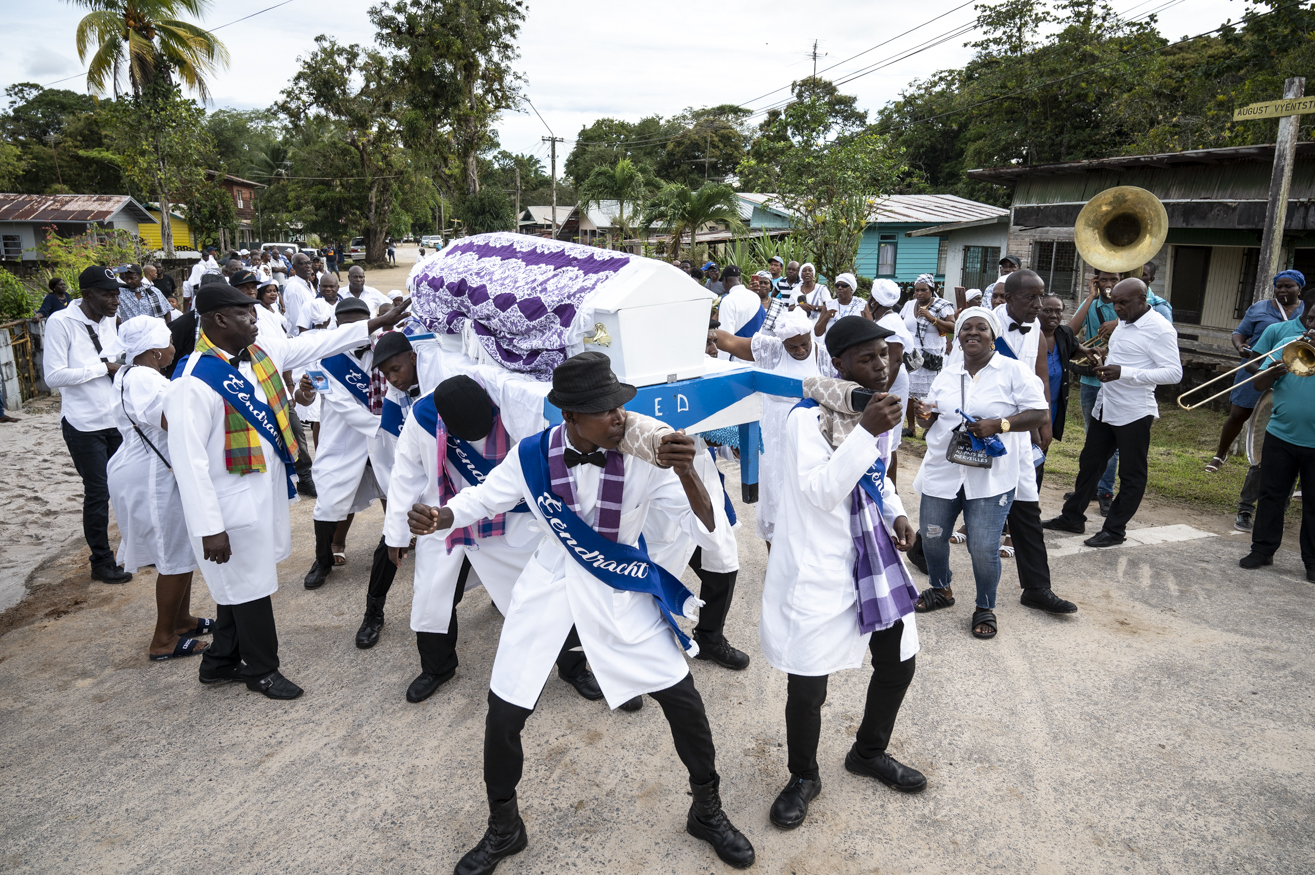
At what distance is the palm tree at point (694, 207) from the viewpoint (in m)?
20.6

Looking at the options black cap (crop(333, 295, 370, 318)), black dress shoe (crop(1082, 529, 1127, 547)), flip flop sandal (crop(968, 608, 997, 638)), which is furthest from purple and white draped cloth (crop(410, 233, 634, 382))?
black dress shoe (crop(1082, 529, 1127, 547))

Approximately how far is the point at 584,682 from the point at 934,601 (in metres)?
2.20

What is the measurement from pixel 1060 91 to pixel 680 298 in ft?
83.2

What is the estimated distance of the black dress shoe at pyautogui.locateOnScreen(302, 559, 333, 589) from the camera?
212 inches

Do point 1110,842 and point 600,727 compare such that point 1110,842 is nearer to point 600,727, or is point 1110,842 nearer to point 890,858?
point 890,858

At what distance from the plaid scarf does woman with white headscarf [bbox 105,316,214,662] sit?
61.4 inches

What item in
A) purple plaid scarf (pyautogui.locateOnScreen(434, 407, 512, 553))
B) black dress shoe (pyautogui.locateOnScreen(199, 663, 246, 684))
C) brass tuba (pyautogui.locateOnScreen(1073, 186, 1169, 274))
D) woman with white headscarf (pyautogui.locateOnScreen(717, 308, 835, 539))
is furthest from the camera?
brass tuba (pyautogui.locateOnScreen(1073, 186, 1169, 274))

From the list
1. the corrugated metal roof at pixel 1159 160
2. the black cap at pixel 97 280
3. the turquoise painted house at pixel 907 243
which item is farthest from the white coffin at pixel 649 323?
the turquoise painted house at pixel 907 243

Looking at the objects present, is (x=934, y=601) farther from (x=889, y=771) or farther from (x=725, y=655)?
(x=889, y=771)

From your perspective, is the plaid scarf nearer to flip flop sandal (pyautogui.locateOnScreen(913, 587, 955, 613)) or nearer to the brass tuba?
flip flop sandal (pyautogui.locateOnScreen(913, 587, 955, 613))

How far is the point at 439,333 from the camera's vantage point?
15.4 ft

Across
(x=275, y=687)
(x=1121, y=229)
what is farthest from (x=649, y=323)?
(x=1121, y=229)

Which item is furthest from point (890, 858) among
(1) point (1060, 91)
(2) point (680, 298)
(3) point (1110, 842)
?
(1) point (1060, 91)

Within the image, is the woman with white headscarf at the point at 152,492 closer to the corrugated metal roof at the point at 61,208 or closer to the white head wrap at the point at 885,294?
the white head wrap at the point at 885,294
